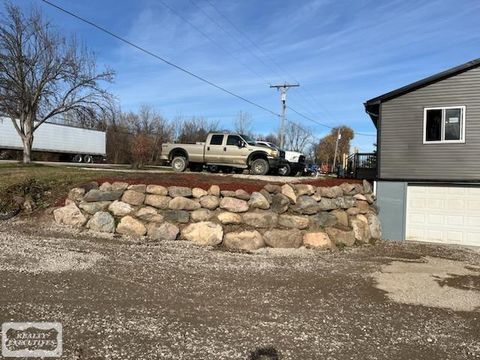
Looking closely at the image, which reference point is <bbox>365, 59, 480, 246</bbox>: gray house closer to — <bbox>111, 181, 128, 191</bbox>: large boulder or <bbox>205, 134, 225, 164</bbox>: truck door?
<bbox>205, 134, 225, 164</bbox>: truck door

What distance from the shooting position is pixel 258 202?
12867 mm

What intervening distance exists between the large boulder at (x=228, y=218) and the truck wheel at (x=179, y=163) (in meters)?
8.63

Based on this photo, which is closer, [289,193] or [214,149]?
[289,193]

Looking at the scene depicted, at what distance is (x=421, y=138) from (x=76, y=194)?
12.6m

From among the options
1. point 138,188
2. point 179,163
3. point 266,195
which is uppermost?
point 179,163

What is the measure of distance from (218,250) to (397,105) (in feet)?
35.1

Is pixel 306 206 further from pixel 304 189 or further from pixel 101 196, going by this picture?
pixel 101 196

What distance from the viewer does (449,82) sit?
17.6 metres

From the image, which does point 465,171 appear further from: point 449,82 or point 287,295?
point 287,295

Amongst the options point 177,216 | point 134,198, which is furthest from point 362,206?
point 134,198

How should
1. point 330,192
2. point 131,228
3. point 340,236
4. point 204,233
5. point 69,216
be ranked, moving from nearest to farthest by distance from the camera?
point 204,233 < point 131,228 < point 69,216 < point 340,236 < point 330,192

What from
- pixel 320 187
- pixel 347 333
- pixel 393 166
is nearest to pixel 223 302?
pixel 347 333

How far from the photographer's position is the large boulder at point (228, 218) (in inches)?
488

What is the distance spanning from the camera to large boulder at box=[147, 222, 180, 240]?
12.0 m
